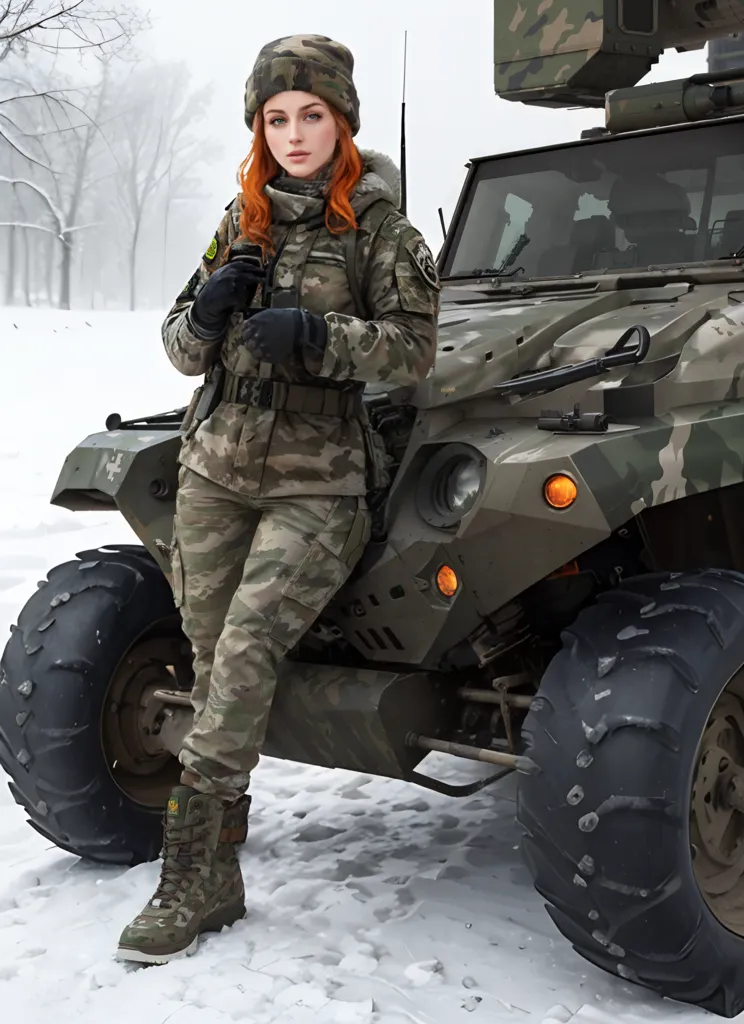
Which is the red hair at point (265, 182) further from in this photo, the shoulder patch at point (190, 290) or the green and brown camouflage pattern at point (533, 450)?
the green and brown camouflage pattern at point (533, 450)

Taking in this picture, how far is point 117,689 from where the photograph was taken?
3941 millimetres

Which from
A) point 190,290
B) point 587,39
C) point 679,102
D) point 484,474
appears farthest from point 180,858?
point 587,39

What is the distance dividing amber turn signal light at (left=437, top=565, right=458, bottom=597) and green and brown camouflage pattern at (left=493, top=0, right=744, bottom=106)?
3.10 m

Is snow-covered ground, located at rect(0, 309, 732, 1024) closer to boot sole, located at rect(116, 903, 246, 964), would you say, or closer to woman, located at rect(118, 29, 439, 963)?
boot sole, located at rect(116, 903, 246, 964)

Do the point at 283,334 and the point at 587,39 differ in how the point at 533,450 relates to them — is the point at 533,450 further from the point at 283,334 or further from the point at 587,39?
the point at 587,39

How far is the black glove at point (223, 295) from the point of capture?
10.2 feet

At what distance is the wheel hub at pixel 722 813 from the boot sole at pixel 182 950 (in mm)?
1175

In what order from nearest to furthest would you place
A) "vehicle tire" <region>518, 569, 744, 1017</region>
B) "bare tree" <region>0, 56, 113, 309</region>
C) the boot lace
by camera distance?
"vehicle tire" <region>518, 569, 744, 1017</region>
the boot lace
"bare tree" <region>0, 56, 113, 309</region>

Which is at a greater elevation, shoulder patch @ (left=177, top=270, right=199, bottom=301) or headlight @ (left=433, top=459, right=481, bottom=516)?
shoulder patch @ (left=177, top=270, right=199, bottom=301)

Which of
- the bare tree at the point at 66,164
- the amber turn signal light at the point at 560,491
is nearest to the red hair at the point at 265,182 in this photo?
the amber turn signal light at the point at 560,491

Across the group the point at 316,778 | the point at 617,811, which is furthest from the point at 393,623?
the point at 316,778

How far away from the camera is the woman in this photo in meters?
3.20

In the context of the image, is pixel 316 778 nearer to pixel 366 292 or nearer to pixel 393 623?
pixel 393 623

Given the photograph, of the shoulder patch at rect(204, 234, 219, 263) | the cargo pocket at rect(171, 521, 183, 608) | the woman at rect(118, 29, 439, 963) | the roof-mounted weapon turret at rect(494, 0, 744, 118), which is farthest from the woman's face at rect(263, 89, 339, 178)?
the roof-mounted weapon turret at rect(494, 0, 744, 118)
